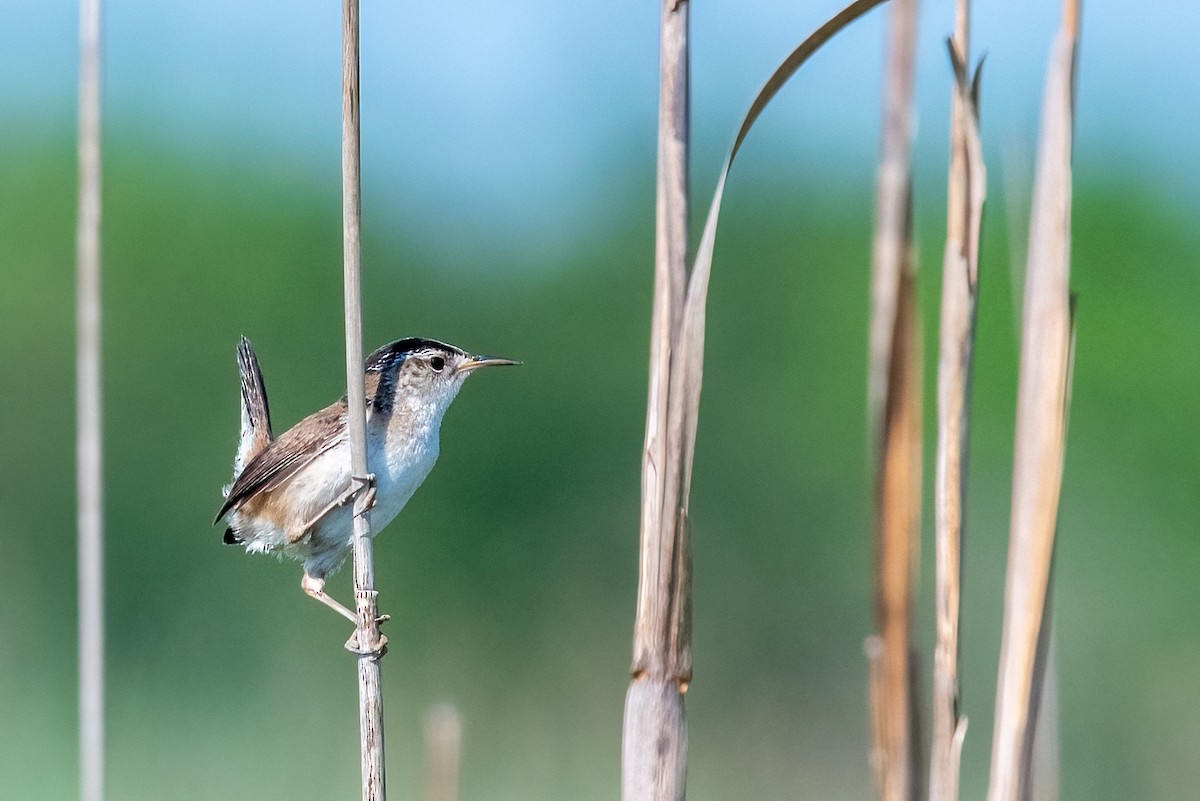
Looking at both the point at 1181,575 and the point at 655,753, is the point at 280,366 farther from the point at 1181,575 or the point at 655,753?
the point at 655,753

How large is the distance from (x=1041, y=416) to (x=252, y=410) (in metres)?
2.92

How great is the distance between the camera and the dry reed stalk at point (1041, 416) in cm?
151

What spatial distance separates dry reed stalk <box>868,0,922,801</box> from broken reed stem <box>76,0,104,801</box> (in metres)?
1.40

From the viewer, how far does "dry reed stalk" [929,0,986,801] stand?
5.16 ft

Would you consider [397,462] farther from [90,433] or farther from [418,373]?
[90,433]

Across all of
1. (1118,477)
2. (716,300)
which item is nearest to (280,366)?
(716,300)

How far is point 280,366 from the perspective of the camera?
11102mm

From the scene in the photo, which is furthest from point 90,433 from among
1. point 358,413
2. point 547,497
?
point 547,497

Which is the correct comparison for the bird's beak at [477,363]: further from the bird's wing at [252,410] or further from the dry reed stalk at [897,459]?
the dry reed stalk at [897,459]

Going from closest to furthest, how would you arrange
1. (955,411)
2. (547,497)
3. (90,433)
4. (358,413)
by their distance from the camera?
1. (955,411)
2. (358,413)
3. (90,433)
4. (547,497)

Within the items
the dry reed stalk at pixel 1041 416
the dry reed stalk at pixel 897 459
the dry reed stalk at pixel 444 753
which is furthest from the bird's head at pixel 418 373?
the dry reed stalk at pixel 1041 416

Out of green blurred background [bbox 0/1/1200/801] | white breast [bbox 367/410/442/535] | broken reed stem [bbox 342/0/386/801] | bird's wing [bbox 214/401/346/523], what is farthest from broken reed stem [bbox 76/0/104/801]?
green blurred background [bbox 0/1/1200/801]

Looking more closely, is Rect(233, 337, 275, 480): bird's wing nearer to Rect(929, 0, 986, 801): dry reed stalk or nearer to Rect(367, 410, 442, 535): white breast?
Rect(367, 410, 442, 535): white breast

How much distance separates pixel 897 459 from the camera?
1548mm
